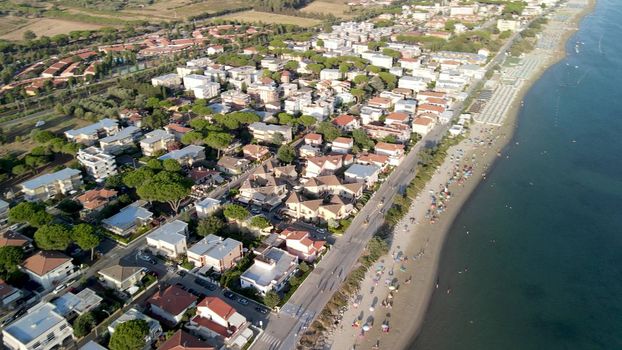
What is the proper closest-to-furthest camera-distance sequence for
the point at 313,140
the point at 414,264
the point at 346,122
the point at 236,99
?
the point at 414,264, the point at 313,140, the point at 346,122, the point at 236,99

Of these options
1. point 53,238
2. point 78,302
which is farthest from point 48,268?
point 78,302

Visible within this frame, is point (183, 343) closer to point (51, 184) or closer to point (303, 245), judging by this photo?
point (303, 245)

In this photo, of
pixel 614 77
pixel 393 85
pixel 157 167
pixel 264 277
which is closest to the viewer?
pixel 264 277

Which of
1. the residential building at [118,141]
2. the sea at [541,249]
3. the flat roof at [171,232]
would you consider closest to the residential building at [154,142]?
the residential building at [118,141]

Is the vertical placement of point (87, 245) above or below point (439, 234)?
above

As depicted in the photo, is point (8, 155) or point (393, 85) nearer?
point (8, 155)

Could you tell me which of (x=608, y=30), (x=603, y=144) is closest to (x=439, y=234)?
(x=603, y=144)

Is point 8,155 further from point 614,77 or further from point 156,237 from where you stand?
point 614,77

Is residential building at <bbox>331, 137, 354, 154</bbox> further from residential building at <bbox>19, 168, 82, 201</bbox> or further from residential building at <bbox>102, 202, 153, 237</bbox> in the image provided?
residential building at <bbox>19, 168, 82, 201</bbox>
